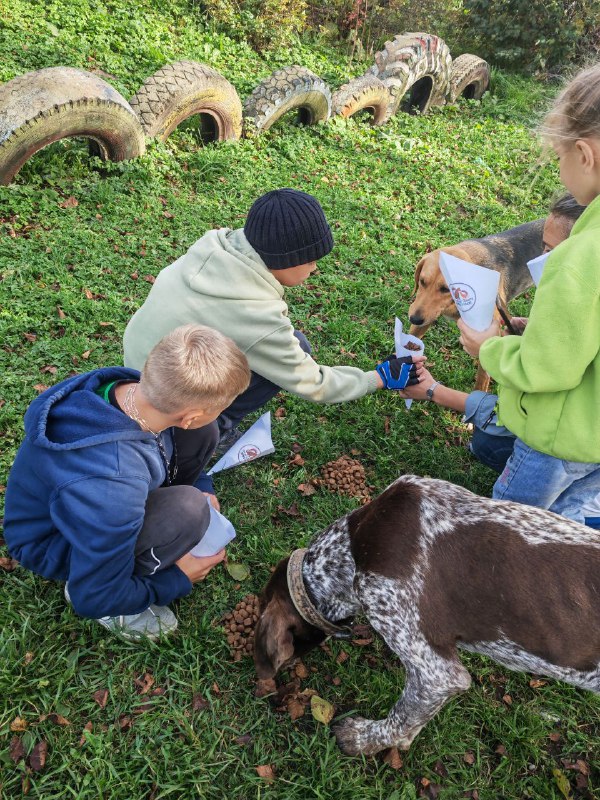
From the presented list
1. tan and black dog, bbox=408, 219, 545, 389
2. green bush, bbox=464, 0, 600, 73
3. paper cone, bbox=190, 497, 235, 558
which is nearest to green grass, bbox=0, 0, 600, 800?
paper cone, bbox=190, 497, 235, 558

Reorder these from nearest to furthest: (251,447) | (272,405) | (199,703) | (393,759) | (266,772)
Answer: (266,772)
(393,759)
(199,703)
(251,447)
(272,405)

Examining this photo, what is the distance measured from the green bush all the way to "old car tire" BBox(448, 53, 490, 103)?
A: 60.4 inches

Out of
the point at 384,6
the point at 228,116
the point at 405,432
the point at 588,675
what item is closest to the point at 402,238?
the point at 228,116

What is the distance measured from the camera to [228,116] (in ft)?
24.5

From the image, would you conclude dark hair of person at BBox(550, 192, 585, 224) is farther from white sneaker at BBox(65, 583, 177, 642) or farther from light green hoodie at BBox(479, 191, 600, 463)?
white sneaker at BBox(65, 583, 177, 642)

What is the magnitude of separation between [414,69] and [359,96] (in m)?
1.59

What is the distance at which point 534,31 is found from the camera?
1269cm

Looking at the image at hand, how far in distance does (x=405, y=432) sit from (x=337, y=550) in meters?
2.09

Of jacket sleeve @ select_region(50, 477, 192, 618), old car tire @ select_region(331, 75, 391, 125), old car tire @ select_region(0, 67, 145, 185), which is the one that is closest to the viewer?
jacket sleeve @ select_region(50, 477, 192, 618)

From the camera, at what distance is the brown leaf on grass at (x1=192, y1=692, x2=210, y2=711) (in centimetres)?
303

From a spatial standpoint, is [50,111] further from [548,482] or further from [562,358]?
[548,482]

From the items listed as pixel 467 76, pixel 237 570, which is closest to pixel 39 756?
pixel 237 570

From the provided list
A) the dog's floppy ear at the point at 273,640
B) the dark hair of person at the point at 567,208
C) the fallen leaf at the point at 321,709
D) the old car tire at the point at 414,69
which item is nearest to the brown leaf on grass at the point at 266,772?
the fallen leaf at the point at 321,709

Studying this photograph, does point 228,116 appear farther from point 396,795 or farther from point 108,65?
point 396,795
